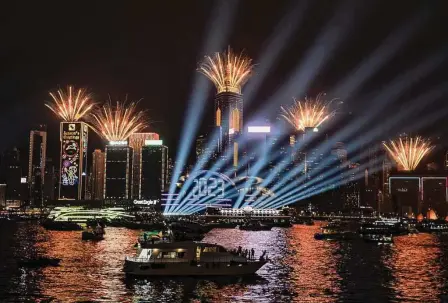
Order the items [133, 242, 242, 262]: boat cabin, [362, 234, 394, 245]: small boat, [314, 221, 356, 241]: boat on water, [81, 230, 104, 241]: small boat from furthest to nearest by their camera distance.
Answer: [314, 221, 356, 241]: boat on water
[362, 234, 394, 245]: small boat
[81, 230, 104, 241]: small boat
[133, 242, 242, 262]: boat cabin

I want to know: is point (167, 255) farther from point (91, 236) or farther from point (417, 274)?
point (91, 236)

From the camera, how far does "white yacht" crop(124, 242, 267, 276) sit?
55531mm

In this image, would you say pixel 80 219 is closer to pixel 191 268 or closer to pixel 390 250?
pixel 390 250

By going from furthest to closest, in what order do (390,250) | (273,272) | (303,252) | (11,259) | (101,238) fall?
(101,238) < (390,250) < (303,252) < (11,259) < (273,272)

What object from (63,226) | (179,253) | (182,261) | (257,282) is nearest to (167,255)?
(179,253)

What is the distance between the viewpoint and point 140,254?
5691cm

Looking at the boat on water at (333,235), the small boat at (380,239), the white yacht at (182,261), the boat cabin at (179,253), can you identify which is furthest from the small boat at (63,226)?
the boat cabin at (179,253)

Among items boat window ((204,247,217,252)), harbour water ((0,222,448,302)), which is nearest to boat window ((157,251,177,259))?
harbour water ((0,222,448,302))

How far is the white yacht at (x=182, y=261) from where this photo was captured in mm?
55531

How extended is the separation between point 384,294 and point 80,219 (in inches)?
6332

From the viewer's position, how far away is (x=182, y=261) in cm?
5559

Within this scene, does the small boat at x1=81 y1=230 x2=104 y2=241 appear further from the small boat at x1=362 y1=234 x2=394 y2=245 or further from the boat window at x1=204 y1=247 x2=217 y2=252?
the boat window at x1=204 y1=247 x2=217 y2=252

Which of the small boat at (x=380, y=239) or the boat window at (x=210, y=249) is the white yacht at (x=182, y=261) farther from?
the small boat at (x=380, y=239)

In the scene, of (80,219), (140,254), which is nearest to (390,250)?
(140,254)
